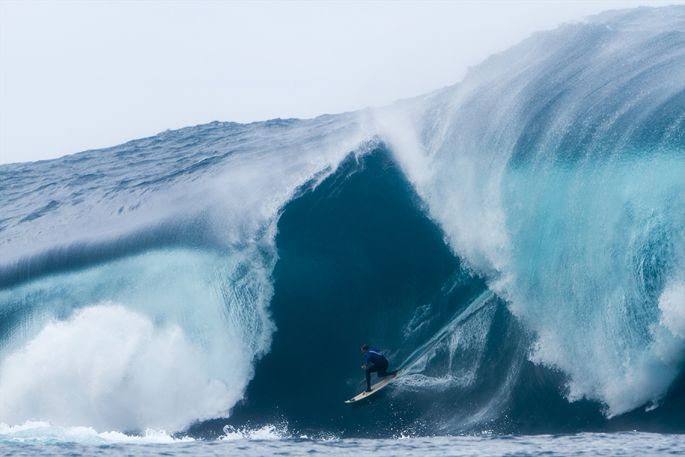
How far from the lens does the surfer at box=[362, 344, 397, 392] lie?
14.5 metres

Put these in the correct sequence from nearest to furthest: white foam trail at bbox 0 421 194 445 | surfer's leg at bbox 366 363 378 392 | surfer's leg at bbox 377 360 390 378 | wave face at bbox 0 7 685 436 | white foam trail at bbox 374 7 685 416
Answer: white foam trail at bbox 374 7 685 416, wave face at bbox 0 7 685 436, surfer's leg at bbox 366 363 378 392, surfer's leg at bbox 377 360 390 378, white foam trail at bbox 0 421 194 445

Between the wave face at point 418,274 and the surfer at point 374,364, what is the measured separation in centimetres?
28

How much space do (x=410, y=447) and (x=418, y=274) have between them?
4.06m

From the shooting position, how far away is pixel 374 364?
572 inches

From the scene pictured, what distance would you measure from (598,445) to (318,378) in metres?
5.20

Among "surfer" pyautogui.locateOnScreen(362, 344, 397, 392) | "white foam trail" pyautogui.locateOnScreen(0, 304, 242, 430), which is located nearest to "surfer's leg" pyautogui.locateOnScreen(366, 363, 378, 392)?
"surfer" pyautogui.locateOnScreen(362, 344, 397, 392)

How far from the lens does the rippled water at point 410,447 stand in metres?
11.4

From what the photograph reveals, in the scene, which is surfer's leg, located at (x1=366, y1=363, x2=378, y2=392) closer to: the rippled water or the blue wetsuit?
the blue wetsuit

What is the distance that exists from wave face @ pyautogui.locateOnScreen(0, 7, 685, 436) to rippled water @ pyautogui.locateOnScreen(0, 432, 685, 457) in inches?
26.2

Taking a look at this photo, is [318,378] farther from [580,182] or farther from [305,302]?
[580,182]

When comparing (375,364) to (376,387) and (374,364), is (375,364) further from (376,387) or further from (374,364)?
(376,387)

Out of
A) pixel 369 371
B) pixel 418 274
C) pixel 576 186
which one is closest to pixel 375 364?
pixel 369 371

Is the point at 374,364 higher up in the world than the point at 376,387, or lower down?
higher up

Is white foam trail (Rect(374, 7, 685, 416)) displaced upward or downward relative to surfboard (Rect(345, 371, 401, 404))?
upward
